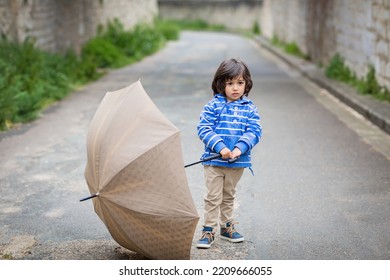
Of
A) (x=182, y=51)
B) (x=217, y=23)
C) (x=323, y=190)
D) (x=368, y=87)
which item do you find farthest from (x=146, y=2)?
(x=323, y=190)

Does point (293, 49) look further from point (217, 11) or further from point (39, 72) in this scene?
point (217, 11)

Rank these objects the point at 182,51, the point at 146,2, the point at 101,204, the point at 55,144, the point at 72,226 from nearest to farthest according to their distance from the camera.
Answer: the point at 101,204
the point at 72,226
the point at 55,144
the point at 182,51
the point at 146,2

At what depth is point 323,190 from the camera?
6.27 m

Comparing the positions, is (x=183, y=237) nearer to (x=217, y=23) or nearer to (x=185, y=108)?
(x=185, y=108)

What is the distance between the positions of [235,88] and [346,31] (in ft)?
33.6

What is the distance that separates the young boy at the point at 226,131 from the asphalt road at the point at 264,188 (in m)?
0.38

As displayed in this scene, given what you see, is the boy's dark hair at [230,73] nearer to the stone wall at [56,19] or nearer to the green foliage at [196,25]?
the stone wall at [56,19]

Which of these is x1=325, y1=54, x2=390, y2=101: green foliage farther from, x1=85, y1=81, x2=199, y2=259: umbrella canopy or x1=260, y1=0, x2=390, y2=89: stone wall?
x1=85, y1=81, x2=199, y2=259: umbrella canopy

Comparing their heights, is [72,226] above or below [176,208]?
below

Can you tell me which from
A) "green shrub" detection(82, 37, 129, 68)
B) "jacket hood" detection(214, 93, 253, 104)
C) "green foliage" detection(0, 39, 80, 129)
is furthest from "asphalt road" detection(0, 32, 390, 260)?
"green shrub" detection(82, 37, 129, 68)

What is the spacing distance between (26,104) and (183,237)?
21.9 feet

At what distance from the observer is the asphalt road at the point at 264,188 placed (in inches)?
187

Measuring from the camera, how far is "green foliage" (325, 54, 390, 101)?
11.4 meters

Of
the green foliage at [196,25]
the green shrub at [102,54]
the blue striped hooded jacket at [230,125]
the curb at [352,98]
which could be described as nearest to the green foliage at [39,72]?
the green shrub at [102,54]
